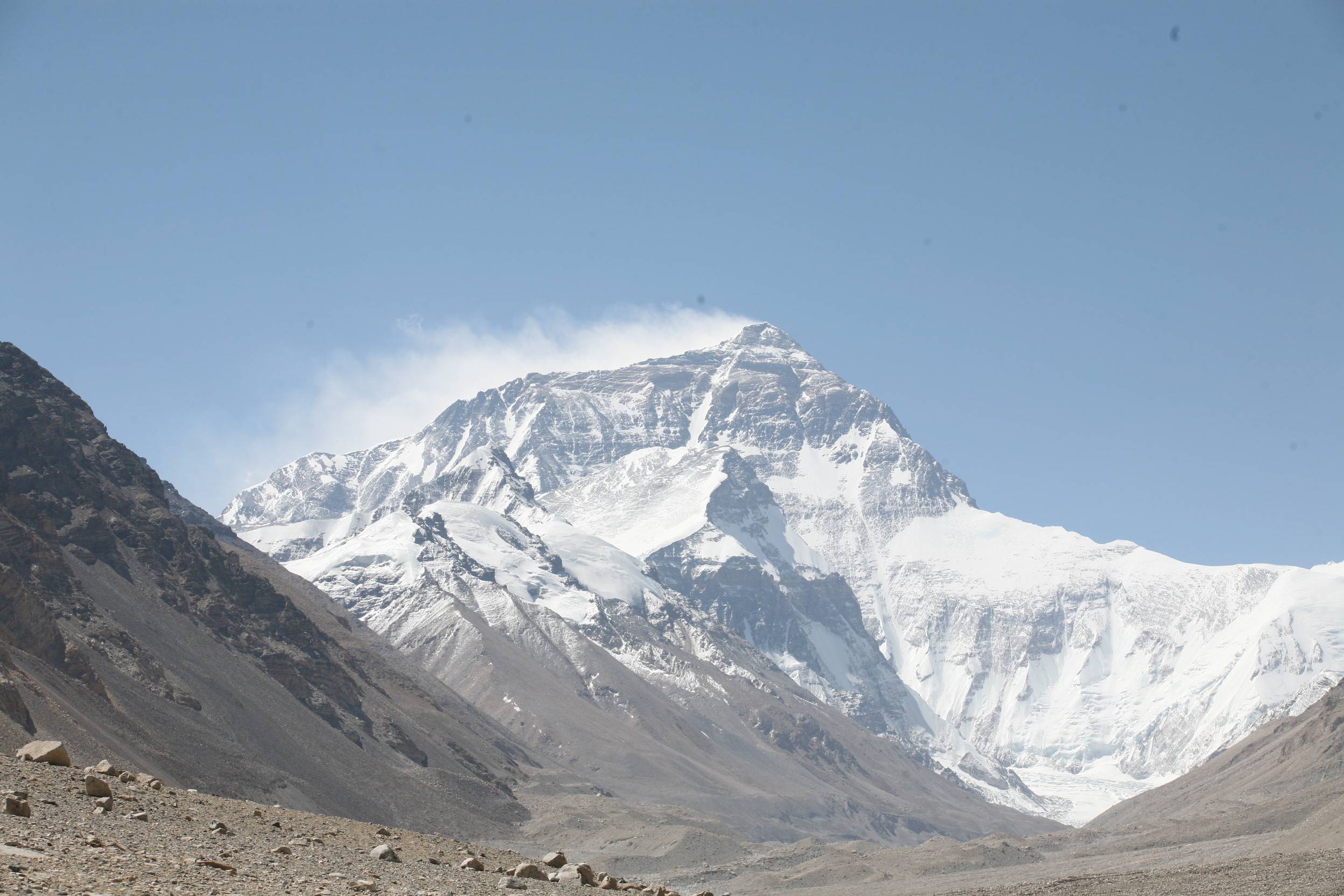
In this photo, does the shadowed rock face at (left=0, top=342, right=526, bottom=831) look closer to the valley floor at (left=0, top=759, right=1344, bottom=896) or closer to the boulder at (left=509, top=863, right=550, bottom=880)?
the valley floor at (left=0, top=759, right=1344, bottom=896)

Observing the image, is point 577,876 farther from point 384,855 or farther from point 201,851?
point 201,851

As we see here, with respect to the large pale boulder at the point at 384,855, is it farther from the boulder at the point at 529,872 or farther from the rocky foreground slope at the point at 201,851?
the boulder at the point at 529,872

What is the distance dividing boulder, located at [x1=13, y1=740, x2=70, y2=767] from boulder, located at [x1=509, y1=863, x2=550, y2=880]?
11.2 meters

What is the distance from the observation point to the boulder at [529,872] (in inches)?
1330

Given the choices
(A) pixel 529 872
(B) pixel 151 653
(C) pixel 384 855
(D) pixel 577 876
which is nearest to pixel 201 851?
(C) pixel 384 855

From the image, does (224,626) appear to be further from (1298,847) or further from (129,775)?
(129,775)

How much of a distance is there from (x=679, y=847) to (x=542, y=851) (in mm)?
20325

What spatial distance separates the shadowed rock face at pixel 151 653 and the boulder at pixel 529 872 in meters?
58.8

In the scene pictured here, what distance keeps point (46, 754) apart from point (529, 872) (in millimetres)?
12202

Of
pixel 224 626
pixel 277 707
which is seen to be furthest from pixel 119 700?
pixel 224 626

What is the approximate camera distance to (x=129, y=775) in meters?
35.0

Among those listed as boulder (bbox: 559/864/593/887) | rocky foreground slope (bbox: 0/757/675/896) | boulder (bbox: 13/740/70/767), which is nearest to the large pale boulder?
rocky foreground slope (bbox: 0/757/675/896)

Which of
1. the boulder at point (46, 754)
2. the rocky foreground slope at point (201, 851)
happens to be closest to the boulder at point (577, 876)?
the rocky foreground slope at point (201, 851)

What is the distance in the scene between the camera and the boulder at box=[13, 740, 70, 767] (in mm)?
33719
